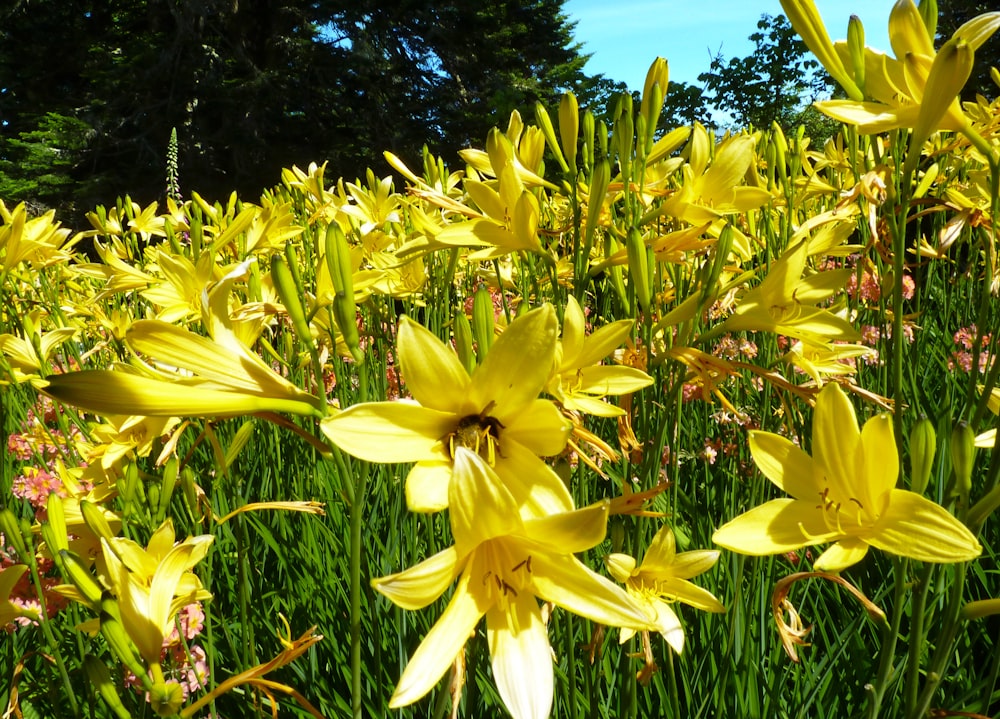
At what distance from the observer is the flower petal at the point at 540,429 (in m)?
0.74

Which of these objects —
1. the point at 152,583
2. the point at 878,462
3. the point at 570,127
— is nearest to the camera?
the point at 878,462

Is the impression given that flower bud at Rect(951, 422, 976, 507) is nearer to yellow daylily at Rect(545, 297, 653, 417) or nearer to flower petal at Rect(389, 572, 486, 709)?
yellow daylily at Rect(545, 297, 653, 417)

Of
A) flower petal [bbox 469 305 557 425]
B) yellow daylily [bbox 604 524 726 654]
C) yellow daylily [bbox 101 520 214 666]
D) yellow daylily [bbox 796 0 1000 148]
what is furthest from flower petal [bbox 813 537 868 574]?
yellow daylily [bbox 101 520 214 666]

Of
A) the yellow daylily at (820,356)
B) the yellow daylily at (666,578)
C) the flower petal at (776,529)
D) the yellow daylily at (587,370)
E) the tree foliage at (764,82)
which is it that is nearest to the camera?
the flower petal at (776,529)

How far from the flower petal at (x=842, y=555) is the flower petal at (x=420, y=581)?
47 cm

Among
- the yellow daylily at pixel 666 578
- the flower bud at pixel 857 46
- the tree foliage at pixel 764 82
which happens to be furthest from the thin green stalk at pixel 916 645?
the tree foliage at pixel 764 82

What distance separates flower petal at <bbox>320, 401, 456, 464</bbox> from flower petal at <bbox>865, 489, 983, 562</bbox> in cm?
56

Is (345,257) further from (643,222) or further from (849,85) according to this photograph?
(849,85)

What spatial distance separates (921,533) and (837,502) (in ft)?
0.42

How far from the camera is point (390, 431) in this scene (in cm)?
74

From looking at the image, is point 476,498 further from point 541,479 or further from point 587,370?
point 587,370

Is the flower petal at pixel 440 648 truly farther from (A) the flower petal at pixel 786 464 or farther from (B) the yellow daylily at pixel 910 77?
(B) the yellow daylily at pixel 910 77

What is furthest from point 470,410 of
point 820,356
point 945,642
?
A: point 820,356

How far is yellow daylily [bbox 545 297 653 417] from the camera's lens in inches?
39.4
